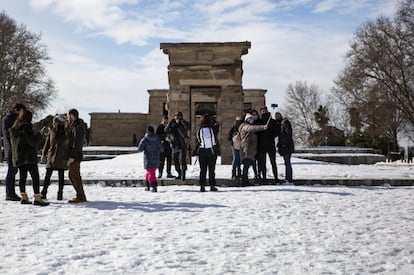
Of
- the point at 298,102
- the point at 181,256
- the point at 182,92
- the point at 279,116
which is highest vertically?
the point at 298,102

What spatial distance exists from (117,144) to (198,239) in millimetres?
35438

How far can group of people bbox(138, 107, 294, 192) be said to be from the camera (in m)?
10.3

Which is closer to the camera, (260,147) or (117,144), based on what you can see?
(260,147)

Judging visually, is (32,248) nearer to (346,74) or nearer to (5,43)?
(5,43)

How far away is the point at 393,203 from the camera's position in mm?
8539

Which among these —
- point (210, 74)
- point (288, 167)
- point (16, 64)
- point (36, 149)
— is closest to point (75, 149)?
point (36, 149)

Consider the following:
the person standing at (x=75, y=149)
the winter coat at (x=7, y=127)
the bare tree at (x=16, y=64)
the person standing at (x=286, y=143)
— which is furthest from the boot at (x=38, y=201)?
the bare tree at (x=16, y=64)

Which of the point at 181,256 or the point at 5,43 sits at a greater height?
the point at 5,43

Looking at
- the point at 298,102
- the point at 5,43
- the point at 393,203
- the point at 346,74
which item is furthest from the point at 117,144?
the point at 393,203

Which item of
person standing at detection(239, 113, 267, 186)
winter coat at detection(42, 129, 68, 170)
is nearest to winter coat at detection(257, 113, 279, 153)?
person standing at detection(239, 113, 267, 186)

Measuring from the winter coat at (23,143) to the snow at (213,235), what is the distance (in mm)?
804

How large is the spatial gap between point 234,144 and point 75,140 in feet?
14.5

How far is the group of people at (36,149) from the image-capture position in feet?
27.2

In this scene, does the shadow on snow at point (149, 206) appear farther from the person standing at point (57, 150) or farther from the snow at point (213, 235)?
the person standing at point (57, 150)
